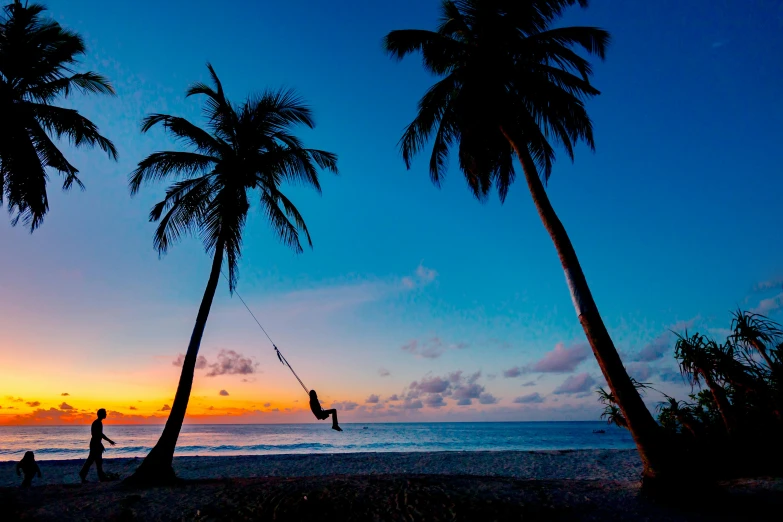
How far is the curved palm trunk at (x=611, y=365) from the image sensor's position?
21.4 ft

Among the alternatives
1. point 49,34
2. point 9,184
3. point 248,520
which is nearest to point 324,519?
Answer: point 248,520

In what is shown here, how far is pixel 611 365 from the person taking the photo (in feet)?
23.2

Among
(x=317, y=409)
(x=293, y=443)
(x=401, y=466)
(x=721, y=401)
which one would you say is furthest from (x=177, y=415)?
(x=293, y=443)

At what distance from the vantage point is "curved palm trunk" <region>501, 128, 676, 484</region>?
257 inches

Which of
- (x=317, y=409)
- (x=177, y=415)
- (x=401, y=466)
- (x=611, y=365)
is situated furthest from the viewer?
(x=401, y=466)

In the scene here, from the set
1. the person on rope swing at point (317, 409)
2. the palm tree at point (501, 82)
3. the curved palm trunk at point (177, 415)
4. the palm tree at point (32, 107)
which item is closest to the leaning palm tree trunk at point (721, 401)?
the palm tree at point (501, 82)

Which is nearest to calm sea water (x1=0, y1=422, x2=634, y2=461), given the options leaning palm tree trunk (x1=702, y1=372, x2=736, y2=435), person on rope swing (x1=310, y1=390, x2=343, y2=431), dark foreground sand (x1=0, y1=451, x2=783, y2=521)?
person on rope swing (x1=310, y1=390, x2=343, y2=431)

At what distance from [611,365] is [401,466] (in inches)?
528

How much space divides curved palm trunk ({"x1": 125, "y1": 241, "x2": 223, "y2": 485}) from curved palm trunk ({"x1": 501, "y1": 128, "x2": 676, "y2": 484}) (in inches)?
323

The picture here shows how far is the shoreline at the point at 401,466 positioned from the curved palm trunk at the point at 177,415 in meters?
7.85

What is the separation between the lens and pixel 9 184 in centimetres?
1152

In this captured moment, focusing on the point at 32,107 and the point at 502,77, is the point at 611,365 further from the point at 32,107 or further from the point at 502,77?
the point at 32,107

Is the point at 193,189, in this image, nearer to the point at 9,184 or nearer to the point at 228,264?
the point at 228,264

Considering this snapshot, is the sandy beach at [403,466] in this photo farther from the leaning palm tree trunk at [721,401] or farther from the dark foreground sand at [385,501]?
the dark foreground sand at [385,501]
